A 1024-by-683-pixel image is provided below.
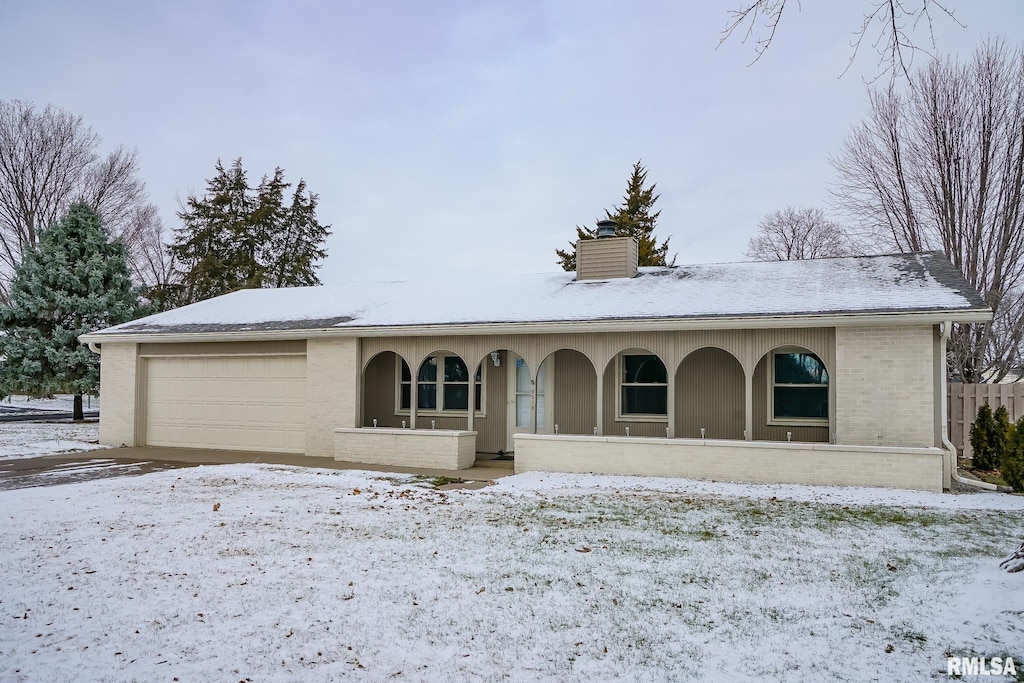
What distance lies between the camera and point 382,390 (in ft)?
50.5

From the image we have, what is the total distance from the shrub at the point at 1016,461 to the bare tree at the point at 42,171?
2885 cm

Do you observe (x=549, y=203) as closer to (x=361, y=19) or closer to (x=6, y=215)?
(x=361, y=19)

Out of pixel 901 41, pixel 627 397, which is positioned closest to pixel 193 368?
pixel 627 397

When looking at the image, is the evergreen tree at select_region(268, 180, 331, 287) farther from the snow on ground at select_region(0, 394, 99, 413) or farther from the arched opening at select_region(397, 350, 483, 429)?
the arched opening at select_region(397, 350, 483, 429)

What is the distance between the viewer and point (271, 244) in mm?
37594

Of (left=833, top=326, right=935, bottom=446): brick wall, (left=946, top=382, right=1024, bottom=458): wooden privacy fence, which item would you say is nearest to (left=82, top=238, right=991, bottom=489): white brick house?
(left=833, top=326, right=935, bottom=446): brick wall

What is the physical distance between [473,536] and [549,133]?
15305mm

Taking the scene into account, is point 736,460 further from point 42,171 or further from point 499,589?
point 42,171

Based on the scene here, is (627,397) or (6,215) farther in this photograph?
(6,215)

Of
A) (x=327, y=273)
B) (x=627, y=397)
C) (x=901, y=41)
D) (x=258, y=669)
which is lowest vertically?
(x=258, y=669)

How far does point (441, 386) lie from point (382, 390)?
1.36m

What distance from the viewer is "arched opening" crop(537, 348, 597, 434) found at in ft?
45.1

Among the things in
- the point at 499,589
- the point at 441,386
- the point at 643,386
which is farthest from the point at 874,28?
the point at 441,386

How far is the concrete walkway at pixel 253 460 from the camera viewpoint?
1230 centimetres
